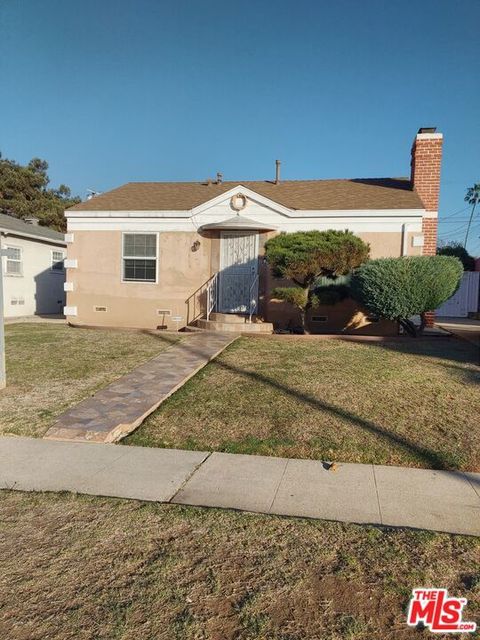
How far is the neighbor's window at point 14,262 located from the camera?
1841 cm

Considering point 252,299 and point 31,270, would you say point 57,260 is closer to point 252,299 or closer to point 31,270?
point 31,270

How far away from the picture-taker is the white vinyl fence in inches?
862

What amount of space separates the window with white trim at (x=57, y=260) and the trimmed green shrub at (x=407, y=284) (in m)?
15.6

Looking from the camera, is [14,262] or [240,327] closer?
[240,327]

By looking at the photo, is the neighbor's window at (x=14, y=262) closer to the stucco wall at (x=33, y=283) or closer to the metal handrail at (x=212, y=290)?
the stucco wall at (x=33, y=283)

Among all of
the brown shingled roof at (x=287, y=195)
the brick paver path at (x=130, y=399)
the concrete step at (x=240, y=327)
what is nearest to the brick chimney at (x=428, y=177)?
the brown shingled roof at (x=287, y=195)

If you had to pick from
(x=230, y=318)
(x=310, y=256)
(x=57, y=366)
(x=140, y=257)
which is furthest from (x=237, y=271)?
(x=57, y=366)

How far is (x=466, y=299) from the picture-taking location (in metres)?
22.1

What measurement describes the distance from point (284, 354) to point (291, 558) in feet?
20.0

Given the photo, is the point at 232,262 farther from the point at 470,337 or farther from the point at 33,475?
the point at 33,475

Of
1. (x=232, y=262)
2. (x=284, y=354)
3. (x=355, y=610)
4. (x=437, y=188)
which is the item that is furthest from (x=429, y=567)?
(x=437, y=188)

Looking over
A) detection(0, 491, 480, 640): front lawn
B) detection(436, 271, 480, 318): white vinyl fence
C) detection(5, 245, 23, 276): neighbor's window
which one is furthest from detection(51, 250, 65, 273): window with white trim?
detection(0, 491, 480, 640): front lawn

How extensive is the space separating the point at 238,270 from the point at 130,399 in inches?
286

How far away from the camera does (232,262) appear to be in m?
13.2
